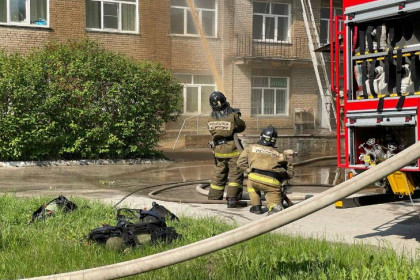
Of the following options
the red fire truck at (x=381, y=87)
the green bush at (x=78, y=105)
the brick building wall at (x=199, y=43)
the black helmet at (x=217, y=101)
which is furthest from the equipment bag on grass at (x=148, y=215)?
the brick building wall at (x=199, y=43)

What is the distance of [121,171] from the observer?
14.1 metres

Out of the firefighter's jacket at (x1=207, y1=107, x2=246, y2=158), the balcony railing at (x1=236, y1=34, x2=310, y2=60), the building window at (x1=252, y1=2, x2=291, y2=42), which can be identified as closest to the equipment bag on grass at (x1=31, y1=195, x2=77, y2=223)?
the firefighter's jacket at (x1=207, y1=107, x2=246, y2=158)

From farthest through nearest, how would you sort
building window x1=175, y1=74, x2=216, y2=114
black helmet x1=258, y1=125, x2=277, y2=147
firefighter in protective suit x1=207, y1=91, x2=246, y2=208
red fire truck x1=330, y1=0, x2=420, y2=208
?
building window x1=175, y1=74, x2=216, y2=114 → firefighter in protective suit x1=207, y1=91, x2=246, y2=208 → black helmet x1=258, y1=125, x2=277, y2=147 → red fire truck x1=330, y1=0, x2=420, y2=208

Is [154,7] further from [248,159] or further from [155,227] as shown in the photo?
[155,227]

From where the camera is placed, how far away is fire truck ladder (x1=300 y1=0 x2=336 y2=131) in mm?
26938

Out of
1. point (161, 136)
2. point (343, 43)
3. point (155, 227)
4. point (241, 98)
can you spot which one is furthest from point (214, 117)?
point (241, 98)

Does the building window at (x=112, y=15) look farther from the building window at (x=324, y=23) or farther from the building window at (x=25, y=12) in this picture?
the building window at (x=324, y=23)

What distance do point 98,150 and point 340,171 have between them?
575cm

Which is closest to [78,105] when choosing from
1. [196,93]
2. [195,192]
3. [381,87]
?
[195,192]

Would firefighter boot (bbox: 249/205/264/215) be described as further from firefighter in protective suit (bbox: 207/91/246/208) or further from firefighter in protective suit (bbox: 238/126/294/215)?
firefighter in protective suit (bbox: 207/91/246/208)

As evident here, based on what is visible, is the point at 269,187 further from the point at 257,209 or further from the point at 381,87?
the point at 381,87

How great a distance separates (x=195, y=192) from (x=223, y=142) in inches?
68.5

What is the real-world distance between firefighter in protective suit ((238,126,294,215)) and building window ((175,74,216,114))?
18339 millimetres

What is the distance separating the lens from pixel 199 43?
2631 cm
